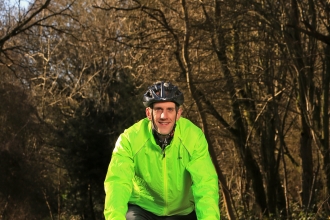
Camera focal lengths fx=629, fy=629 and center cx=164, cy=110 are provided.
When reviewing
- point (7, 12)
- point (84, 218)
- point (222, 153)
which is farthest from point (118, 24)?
point (84, 218)

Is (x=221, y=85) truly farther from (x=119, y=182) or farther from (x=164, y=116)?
(x=119, y=182)

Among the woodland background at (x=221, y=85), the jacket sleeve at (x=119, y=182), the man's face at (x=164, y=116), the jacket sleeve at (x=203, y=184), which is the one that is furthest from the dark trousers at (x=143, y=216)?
the woodland background at (x=221, y=85)

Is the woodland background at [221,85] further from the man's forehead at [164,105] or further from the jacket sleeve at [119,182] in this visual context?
the jacket sleeve at [119,182]

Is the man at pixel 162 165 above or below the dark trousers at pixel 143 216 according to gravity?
above

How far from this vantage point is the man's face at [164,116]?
12.6 feet

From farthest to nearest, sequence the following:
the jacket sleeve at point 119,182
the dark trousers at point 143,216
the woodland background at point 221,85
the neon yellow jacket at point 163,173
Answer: the woodland background at point 221,85 < the dark trousers at point 143,216 < the neon yellow jacket at point 163,173 < the jacket sleeve at point 119,182

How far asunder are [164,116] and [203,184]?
48 centimetres

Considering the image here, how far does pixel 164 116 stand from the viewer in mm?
3846

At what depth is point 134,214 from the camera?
12.8 feet

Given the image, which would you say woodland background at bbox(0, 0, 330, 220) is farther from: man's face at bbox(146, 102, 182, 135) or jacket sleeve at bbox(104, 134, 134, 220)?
jacket sleeve at bbox(104, 134, 134, 220)

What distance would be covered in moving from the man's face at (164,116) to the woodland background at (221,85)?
697cm

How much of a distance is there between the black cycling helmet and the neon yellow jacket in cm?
21

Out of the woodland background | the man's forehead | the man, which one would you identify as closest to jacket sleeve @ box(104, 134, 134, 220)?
the man

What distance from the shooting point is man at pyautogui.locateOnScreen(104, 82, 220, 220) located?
3.79 m
